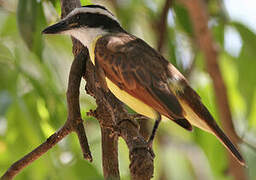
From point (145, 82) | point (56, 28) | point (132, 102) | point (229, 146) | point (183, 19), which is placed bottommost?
point (183, 19)

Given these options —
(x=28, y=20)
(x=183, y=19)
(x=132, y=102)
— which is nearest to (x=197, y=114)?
(x=132, y=102)

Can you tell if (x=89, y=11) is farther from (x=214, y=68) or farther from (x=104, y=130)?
(x=214, y=68)

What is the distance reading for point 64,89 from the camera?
3510mm

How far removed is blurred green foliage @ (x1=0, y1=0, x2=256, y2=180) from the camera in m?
3.00

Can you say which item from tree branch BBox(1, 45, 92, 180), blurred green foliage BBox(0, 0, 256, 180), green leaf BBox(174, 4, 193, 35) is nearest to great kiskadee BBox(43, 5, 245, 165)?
blurred green foliage BBox(0, 0, 256, 180)

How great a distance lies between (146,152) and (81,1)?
1.33 m

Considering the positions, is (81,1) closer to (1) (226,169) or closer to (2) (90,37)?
(2) (90,37)

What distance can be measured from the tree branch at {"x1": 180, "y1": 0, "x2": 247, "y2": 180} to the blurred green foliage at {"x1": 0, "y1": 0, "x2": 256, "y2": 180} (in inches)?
4.0

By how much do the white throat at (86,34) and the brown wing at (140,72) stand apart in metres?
0.08

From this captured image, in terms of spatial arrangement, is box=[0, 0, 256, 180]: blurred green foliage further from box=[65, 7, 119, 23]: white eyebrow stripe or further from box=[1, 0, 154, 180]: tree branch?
box=[1, 0, 154, 180]: tree branch

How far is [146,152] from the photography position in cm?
211

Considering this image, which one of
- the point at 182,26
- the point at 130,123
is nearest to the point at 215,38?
the point at 182,26

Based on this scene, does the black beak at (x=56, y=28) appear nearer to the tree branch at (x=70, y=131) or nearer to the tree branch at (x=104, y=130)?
the tree branch at (x=104, y=130)

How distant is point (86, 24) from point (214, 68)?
1.19 meters
